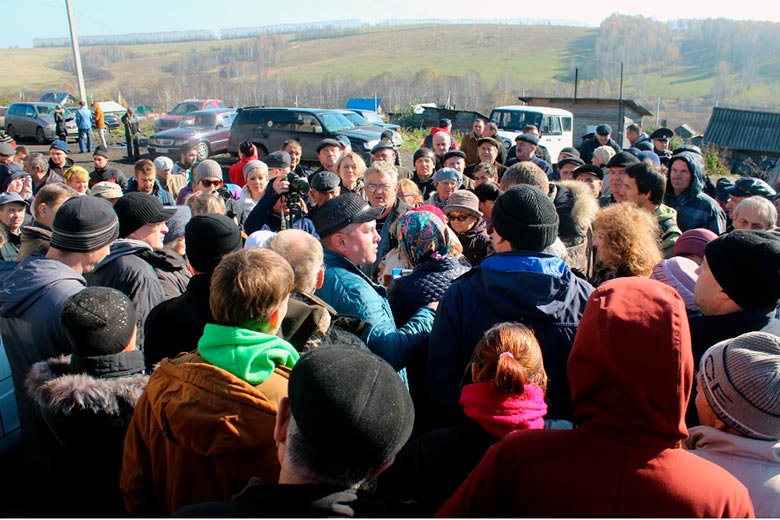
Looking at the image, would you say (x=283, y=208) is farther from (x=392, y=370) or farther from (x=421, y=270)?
(x=392, y=370)

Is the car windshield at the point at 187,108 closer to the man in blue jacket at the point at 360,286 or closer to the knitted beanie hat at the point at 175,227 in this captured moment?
the knitted beanie hat at the point at 175,227

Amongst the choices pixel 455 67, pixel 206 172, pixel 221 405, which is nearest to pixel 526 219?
pixel 221 405

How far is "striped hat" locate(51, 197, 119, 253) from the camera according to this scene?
295 cm

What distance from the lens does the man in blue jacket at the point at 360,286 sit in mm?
2680

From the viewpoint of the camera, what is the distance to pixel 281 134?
1705 cm

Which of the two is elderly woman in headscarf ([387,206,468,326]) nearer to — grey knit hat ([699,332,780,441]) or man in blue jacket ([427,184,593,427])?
man in blue jacket ([427,184,593,427])

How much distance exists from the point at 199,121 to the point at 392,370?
20.6 metres

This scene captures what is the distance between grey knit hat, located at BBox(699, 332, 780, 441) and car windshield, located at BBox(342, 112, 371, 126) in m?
17.2

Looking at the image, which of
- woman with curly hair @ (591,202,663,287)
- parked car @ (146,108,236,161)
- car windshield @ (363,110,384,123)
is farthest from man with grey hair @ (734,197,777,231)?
car windshield @ (363,110,384,123)

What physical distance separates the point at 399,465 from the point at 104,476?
1177mm

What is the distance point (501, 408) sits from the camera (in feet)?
5.98

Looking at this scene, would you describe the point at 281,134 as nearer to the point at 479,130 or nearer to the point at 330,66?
the point at 479,130

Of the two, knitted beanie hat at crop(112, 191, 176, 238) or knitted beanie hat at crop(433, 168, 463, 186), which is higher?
knitted beanie hat at crop(112, 191, 176, 238)

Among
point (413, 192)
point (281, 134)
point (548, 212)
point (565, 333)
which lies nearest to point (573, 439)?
point (565, 333)
